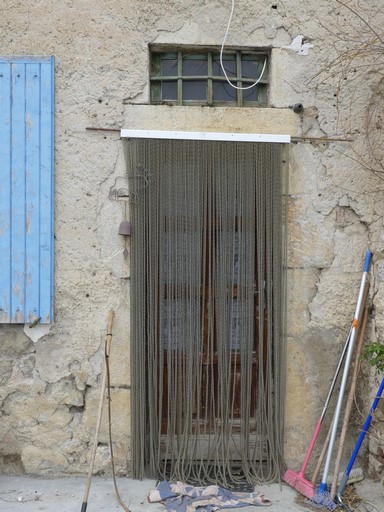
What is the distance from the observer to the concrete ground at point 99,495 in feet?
11.2

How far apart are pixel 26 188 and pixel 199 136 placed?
3.96ft

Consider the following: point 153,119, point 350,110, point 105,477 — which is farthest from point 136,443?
point 350,110

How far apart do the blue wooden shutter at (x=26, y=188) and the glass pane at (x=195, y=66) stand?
0.93 metres

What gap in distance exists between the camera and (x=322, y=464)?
3855 millimetres

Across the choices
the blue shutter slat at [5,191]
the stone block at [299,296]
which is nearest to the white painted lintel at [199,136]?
the blue shutter slat at [5,191]

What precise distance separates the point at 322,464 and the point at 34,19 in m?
3.63

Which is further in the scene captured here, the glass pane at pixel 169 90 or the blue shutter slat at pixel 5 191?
the glass pane at pixel 169 90

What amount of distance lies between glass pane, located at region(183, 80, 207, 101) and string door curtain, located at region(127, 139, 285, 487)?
0.40 m

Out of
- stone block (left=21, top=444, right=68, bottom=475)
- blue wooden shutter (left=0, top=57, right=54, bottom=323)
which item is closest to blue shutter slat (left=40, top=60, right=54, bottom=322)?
blue wooden shutter (left=0, top=57, right=54, bottom=323)

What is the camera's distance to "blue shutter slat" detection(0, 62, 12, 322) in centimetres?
367

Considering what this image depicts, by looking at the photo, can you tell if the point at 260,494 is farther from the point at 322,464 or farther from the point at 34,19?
the point at 34,19

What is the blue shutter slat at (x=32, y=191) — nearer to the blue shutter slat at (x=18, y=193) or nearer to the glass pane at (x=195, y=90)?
the blue shutter slat at (x=18, y=193)

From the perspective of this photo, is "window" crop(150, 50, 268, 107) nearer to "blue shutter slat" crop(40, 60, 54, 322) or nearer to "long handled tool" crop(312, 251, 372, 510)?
"blue shutter slat" crop(40, 60, 54, 322)

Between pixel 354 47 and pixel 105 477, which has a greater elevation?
pixel 354 47
